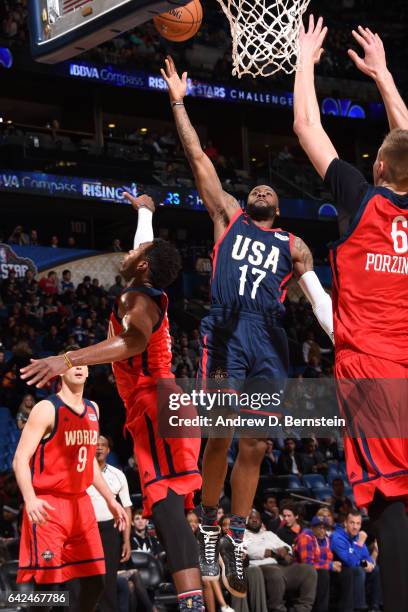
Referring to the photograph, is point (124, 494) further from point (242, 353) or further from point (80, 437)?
point (242, 353)

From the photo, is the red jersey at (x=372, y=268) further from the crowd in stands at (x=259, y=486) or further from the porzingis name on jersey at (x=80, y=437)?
the crowd in stands at (x=259, y=486)

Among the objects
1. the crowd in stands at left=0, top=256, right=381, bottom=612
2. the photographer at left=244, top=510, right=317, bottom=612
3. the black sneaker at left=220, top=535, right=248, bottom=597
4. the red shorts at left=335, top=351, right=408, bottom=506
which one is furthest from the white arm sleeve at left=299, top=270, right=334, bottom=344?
the photographer at left=244, top=510, right=317, bottom=612

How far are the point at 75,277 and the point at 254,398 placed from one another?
1644 cm

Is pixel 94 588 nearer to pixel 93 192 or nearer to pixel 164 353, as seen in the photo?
pixel 164 353

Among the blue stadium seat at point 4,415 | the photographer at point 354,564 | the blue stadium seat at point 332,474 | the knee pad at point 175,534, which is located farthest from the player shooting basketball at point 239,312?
the blue stadium seat at point 332,474

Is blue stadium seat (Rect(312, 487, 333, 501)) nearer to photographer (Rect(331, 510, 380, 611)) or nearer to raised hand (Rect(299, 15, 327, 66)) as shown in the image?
photographer (Rect(331, 510, 380, 611))

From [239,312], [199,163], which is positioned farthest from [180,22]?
[239,312]

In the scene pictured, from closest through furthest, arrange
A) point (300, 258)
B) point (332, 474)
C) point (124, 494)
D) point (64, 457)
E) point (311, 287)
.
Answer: point (311, 287), point (300, 258), point (64, 457), point (124, 494), point (332, 474)

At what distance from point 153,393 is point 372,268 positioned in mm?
1833

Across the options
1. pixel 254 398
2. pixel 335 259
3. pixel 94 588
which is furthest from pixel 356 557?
pixel 335 259

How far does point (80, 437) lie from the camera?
6.48 metres

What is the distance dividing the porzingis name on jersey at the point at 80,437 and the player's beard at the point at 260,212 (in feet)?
6.49

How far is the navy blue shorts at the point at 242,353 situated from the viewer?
5.39m

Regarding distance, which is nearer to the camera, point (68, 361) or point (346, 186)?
point (346, 186)
